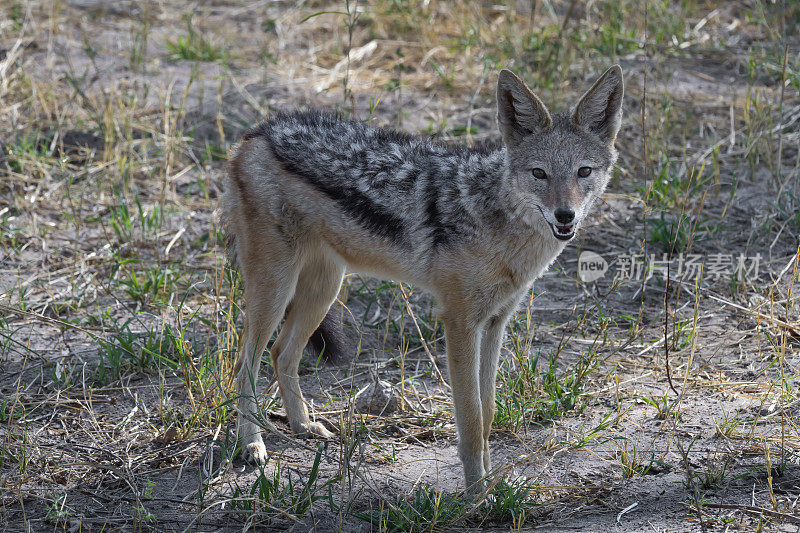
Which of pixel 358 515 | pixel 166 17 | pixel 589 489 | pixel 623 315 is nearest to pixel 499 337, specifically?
pixel 589 489

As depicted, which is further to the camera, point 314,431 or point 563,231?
point 314,431

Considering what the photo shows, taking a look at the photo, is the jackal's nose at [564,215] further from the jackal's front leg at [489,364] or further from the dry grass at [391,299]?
the dry grass at [391,299]

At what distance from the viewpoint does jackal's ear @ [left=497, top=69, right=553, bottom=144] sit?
13.2 feet

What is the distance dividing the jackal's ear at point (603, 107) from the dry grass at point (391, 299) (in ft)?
3.72

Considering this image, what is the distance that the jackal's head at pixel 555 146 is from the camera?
13.0 ft

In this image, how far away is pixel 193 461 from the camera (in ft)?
14.2

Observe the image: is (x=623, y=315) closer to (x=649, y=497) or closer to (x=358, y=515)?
(x=649, y=497)

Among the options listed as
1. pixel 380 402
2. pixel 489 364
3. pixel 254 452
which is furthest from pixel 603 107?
pixel 254 452

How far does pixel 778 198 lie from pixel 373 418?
3694 millimetres

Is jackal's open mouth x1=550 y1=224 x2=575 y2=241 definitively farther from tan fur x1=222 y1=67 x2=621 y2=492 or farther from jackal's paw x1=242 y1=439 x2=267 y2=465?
jackal's paw x1=242 y1=439 x2=267 y2=465

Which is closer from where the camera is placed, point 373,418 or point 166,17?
point 373,418

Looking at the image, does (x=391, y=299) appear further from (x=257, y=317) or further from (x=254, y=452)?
(x=254, y=452)

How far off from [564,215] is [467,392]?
98 centimetres

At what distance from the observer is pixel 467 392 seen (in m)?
4.08
